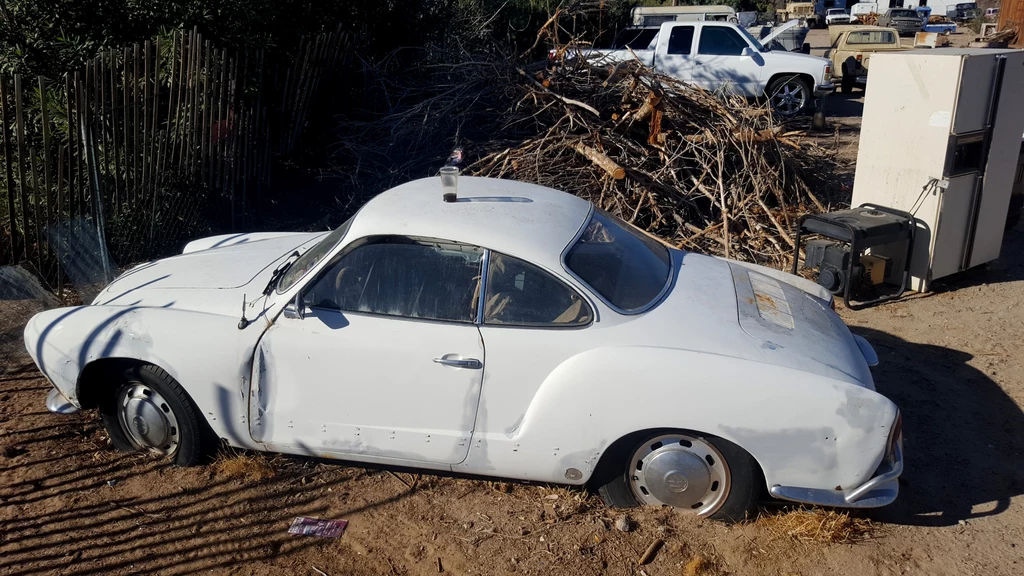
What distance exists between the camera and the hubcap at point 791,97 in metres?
15.6

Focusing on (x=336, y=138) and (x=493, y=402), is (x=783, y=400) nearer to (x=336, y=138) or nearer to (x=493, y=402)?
(x=493, y=402)

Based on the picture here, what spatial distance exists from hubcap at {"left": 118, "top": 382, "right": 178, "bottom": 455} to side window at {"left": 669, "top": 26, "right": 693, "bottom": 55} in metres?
13.3

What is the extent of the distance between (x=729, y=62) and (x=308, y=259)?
13267mm

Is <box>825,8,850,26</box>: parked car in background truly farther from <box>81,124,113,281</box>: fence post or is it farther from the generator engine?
<box>81,124,113,281</box>: fence post

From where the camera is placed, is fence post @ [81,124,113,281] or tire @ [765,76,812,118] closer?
fence post @ [81,124,113,281]

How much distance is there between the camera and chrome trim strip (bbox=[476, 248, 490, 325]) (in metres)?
3.70

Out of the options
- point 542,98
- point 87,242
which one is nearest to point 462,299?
point 87,242

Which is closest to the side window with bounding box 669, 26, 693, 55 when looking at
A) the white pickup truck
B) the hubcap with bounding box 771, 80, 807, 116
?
the white pickup truck

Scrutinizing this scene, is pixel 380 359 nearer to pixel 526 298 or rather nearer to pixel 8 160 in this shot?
pixel 526 298

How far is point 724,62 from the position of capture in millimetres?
15484

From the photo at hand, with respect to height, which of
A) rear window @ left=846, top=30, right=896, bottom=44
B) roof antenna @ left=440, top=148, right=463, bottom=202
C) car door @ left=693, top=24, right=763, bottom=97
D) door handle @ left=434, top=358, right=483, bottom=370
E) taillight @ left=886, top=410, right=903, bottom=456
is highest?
rear window @ left=846, top=30, right=896, bottom=44

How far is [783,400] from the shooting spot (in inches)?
135

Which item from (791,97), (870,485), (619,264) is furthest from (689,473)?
(791,97)

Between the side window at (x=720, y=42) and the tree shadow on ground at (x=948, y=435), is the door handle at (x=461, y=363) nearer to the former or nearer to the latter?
the tree shadow on ground at (x=948, y=435)
